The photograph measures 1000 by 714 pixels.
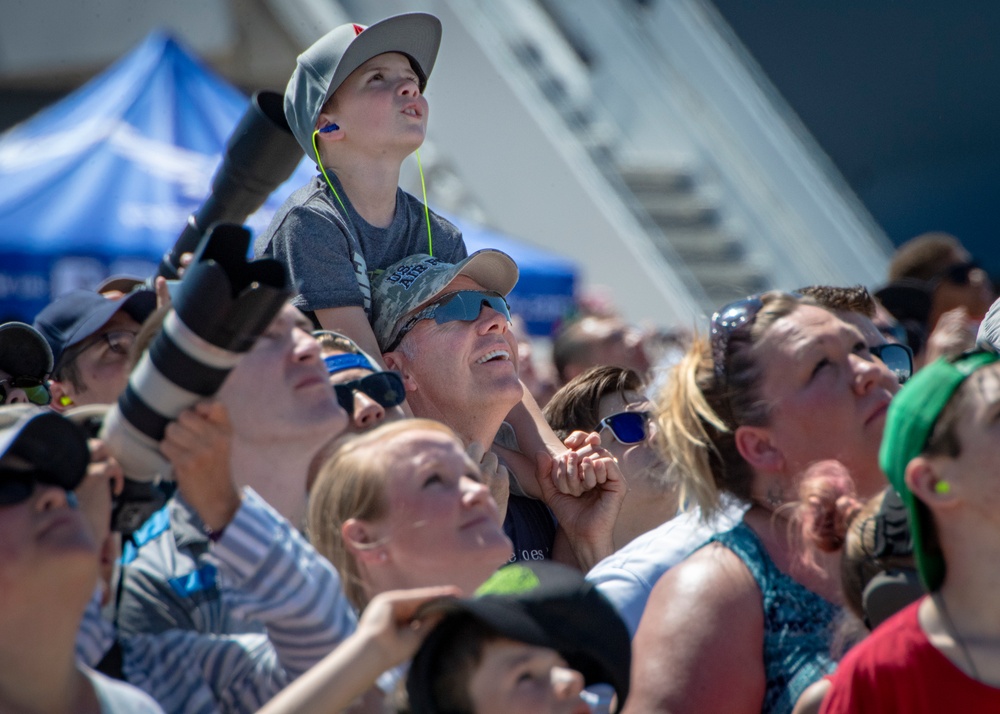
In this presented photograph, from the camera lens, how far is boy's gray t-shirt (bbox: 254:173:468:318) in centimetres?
305

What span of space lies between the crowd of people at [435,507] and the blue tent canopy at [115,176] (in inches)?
112

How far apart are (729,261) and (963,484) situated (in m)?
8.97

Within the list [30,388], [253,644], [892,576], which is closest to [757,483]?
[892,576]

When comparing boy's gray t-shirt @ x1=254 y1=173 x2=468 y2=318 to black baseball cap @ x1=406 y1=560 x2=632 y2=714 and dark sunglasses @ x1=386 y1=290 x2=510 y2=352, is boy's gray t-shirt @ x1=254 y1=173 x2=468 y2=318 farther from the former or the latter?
black baseball cap @ x1=406 y1=560 x2=632 y2=714

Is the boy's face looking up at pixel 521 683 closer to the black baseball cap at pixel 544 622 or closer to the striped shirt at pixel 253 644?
the black baseball cap at pixel 544 622

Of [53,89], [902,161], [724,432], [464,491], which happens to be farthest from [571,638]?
[53,89]

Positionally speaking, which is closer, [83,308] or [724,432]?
[724,432]

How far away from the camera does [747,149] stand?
1092 cm

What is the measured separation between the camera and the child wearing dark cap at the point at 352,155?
3086 mm

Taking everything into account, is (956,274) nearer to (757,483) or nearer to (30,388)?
(757,483)

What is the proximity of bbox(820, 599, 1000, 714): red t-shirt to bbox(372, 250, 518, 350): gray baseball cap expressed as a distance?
59.7 inches

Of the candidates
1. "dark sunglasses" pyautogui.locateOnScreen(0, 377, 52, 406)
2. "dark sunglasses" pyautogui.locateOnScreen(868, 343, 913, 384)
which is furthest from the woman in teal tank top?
"dark sunglasses" pyautogui.locateOnScreen(0, 377, 52, 406)

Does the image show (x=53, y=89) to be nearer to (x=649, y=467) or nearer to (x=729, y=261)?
(x=729, y=261)

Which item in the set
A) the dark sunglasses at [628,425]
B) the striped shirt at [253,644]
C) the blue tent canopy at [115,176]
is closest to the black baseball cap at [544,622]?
the striped shirt at [253,644]
